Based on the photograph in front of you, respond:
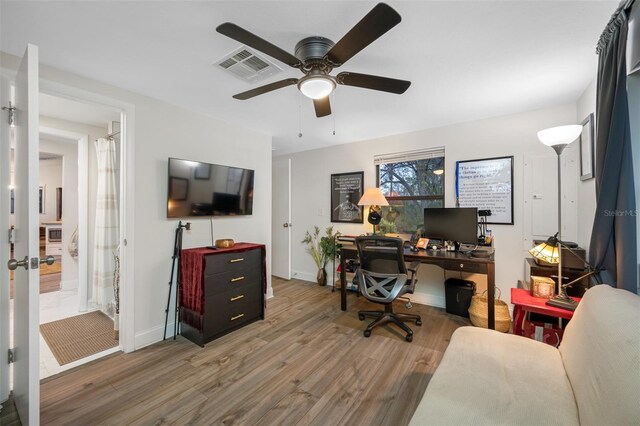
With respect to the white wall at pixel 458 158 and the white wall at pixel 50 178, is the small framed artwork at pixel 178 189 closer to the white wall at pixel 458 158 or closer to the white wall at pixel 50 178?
the white wall at pixel 458 158

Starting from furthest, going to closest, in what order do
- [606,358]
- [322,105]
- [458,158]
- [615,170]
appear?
[458,158]
[322,105]
[615,170]
[606,358]

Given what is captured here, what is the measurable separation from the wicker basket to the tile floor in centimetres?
344

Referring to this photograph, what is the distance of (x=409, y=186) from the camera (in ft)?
12.1

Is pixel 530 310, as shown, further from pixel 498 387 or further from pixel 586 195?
pixel 586 195

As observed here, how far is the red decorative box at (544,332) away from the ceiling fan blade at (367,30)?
234cm

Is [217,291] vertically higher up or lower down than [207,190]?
lower down

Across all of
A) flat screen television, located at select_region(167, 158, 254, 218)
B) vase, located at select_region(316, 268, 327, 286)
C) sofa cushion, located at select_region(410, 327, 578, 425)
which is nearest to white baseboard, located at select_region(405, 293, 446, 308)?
vase, located at select_region(316, 268, 327, 286)

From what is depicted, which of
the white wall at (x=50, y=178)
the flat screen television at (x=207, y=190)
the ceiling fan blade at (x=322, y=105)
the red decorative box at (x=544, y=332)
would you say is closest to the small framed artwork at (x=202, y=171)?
the flat screen television at (x=207, y=190)

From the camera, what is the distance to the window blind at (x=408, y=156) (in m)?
3.43

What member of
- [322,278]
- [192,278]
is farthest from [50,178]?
[322,278]

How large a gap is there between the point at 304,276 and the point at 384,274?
2265mm

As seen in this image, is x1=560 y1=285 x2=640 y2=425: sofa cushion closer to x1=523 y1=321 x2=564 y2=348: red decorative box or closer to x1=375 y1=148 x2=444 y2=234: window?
x1=523 y1=321 x2=564 y2=348: red decorative box

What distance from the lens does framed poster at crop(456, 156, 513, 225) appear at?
2.97 metres

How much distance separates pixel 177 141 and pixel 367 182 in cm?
256
